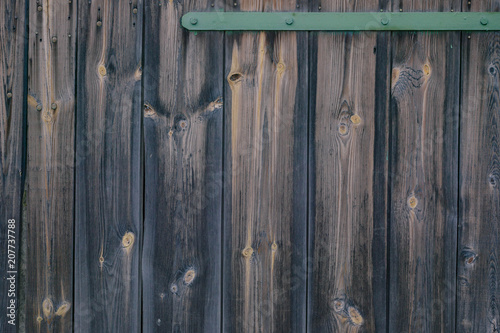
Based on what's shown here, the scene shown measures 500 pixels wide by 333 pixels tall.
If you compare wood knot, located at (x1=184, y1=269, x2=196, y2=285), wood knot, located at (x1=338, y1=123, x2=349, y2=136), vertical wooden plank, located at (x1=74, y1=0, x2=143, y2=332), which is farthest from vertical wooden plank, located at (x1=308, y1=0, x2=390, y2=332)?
vertical wooden plank, located at (x1=74, y1=0, x2=143, y2=332)

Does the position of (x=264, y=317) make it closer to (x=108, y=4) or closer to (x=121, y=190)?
(x=121, y=190)

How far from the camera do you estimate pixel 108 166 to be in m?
1.10

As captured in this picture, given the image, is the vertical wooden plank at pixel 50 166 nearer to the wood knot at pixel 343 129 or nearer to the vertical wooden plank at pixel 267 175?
the vertical wooden plank at pixel 267 175

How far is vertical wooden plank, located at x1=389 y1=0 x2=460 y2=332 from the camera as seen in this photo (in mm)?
1084

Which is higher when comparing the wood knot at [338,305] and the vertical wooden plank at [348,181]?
the vertical wooden plank at [348,181]

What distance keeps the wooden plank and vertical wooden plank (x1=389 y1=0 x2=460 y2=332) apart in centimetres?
47

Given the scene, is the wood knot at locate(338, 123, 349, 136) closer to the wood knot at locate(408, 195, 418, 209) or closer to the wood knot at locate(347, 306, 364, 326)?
the wood knot at locate(408, 195, 418, 209)

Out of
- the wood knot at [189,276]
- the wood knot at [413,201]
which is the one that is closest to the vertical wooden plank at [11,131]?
the wood knot at [189,276]

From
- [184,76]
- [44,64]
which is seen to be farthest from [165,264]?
[44,64]

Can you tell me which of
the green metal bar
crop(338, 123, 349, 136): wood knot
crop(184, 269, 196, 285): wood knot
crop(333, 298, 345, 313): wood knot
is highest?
the green metal bar

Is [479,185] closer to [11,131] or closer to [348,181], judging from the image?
[348,181]

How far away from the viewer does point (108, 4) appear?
1.10 m

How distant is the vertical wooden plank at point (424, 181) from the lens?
1084 mm

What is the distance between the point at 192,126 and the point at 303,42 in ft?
1.21
